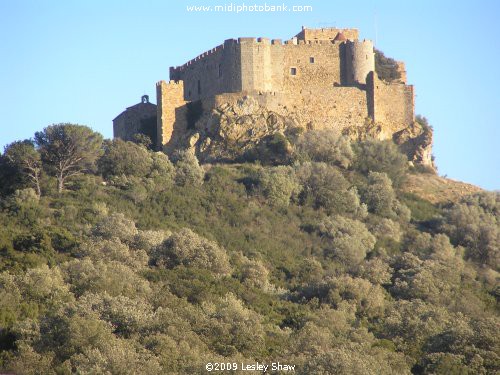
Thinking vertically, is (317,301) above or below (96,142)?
below

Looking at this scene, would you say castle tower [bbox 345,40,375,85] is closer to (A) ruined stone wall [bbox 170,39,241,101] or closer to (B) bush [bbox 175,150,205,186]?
(A) ruined stone wall [bbox 170,39,241,101]

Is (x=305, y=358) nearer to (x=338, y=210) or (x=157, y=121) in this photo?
(x=338, y=210)

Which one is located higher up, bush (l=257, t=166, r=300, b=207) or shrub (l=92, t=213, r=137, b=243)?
bush (l=257, t=166, r=300, b=207)

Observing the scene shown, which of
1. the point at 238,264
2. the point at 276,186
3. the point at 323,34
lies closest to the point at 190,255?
the point at 238,264

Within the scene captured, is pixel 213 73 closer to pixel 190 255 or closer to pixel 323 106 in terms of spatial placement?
pixel 323 106

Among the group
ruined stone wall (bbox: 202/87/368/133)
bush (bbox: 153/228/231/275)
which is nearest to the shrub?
bush (bbox: 153/228/231/275)

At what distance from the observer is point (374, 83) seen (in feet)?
207

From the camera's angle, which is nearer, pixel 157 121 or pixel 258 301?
pixel 258 301

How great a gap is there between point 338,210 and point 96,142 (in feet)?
33.0

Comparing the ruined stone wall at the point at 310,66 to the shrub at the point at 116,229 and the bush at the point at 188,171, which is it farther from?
the shrub at the point at 116,229

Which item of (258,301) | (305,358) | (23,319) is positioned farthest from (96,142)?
(305,358)

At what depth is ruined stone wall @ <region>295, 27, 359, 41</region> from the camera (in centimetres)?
6488

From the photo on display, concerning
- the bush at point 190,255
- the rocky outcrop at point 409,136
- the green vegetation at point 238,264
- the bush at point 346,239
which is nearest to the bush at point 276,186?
the green vegetation at point 238,264

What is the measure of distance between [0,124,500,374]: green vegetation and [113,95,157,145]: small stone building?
1512 millimetres
